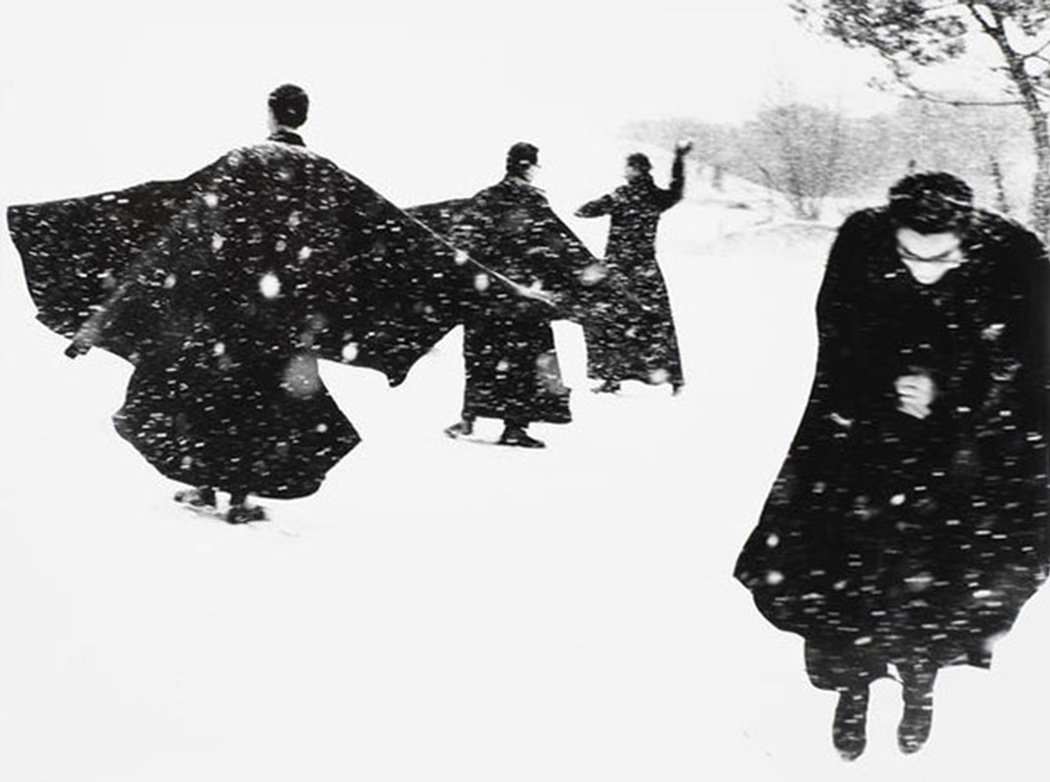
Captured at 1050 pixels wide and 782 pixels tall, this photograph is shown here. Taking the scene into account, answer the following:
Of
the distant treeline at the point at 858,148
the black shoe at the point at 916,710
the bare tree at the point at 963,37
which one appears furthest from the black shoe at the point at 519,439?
the bare tree at the point at 963,37

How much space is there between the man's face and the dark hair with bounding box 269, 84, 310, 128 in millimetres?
1296

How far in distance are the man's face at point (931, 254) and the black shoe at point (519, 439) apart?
0.96 meters

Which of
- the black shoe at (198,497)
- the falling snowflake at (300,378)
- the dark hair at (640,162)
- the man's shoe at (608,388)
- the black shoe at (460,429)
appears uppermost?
the dark hair at (640,162)

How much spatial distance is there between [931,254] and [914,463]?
0.41m

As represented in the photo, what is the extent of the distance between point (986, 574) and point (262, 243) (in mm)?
1684

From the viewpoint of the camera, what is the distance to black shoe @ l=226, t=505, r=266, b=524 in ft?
9.62

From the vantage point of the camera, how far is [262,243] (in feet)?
9.74

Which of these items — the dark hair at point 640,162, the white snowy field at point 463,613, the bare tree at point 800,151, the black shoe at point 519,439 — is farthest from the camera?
the black shoe at point 519,439

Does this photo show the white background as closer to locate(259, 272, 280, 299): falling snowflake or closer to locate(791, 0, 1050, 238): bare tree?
locate(791, 0, 1050, 238): bare tree

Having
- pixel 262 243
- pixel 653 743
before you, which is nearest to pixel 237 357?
pixel 262 243

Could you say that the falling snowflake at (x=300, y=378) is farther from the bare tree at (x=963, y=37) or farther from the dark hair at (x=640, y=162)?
the bare tree at (x=963, y=37)

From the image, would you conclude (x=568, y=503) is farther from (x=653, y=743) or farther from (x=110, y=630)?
(x=110, y=630)

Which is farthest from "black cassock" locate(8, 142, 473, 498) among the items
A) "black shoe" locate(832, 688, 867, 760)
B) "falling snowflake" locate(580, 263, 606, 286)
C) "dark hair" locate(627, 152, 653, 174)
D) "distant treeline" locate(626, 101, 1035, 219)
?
"black shoe" locate(832, 688, 867, 760)

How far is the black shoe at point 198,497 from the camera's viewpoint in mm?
2957
